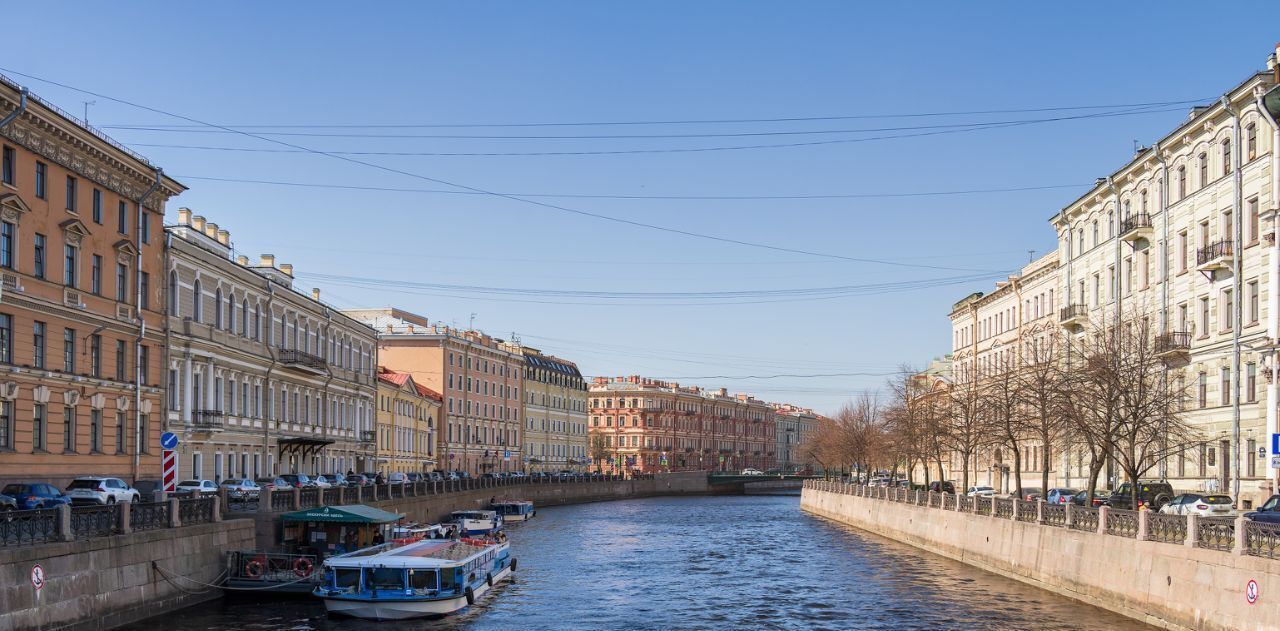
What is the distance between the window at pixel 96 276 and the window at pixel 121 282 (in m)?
1.27

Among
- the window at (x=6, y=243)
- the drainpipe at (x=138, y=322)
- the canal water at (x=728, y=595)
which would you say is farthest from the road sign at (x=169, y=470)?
the drainpipe at (x=138, y=322)

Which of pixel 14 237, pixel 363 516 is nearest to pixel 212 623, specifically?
pixel 363 516

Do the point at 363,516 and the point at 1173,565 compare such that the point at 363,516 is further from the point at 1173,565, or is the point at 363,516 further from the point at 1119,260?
the point at 1119,260

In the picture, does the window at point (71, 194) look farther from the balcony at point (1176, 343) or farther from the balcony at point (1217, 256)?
the balcony at point (1217, 256)

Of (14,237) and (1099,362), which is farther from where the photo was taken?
(1099,362)

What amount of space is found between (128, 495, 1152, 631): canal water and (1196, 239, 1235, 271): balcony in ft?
50.8

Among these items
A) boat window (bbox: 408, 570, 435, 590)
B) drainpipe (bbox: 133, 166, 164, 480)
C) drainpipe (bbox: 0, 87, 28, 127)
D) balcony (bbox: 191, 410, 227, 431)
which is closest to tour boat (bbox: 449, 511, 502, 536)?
balcony (bbox: 191, 410, 227, 431)

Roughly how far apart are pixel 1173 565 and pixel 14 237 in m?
35.7

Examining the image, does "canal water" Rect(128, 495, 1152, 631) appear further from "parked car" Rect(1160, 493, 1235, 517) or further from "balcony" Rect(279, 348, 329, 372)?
"balcony" Rect(279, 348, 329, 372)

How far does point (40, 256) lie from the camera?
4469 centimetres

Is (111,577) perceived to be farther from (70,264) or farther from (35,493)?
(70,264)

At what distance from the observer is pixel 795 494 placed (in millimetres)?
167250

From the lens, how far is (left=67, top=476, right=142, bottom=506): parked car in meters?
40.9

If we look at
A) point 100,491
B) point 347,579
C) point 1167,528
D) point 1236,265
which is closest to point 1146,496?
point 1236,265
